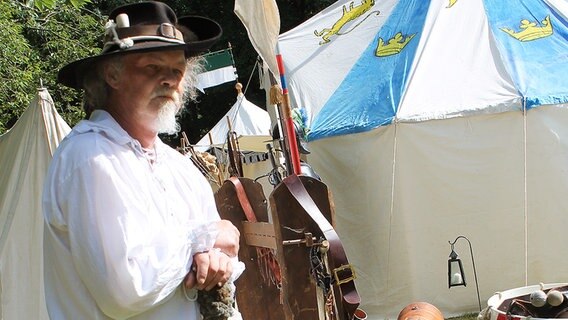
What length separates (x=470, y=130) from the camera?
5586 millimetres

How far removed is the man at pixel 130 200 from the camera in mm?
1488

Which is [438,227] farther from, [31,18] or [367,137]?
[31,18]

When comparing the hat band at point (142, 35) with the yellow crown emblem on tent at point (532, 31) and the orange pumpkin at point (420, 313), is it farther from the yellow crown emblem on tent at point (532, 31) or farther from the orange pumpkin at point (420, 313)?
the yellow crown emblem on tent at point (532, 31)

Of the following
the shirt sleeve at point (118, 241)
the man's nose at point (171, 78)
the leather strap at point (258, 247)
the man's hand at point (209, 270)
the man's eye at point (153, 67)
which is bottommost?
the leather strap at point (258, 247)

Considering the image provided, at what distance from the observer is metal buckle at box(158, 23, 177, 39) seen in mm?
1840

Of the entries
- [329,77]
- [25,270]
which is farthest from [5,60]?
[25,270]

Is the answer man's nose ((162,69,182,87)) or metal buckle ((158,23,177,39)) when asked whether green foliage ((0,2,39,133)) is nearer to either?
metal buckle ((158,23,177,39))

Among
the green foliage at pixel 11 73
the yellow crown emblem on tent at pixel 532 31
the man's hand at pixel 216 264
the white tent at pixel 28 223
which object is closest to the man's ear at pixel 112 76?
the man's hand at pixel 216 264

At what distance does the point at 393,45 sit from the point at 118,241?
17.4 ft

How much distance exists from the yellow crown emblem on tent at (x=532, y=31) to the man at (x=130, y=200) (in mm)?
4732

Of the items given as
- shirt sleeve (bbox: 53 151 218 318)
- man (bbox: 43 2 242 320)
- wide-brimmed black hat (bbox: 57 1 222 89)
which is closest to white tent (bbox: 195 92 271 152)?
wide-brimmed black hat (bbox: 57 1 222 89)

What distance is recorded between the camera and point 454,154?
5.65 meters

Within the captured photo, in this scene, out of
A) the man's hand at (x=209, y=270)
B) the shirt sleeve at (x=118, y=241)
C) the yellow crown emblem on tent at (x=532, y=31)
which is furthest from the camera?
the yellow crown emblem on tent at (x=532, y=31)

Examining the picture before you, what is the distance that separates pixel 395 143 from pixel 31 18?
→ 6038 mm
